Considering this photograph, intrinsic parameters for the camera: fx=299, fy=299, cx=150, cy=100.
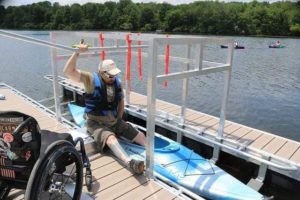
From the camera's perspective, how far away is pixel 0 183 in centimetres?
251

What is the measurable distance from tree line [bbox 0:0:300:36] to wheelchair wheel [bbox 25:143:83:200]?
169ft

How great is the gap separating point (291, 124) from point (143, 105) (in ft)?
19.3

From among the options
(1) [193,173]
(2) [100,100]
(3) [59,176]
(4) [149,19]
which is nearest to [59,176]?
(3) [59,176]

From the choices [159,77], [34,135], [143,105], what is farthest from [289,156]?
[34,135]

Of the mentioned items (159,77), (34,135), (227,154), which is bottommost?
(227,154)

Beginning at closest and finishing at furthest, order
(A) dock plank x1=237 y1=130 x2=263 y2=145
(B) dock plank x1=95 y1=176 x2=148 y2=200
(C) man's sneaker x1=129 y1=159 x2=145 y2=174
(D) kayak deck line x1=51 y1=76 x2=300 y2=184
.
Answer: (B) dock plank x1=95 y1=176 x2=148 y2=200, (C) man's sneaker x1=129 y1=159 x2=145 y2=174, (D) kayak deck line x1=51 y1=76 x2=300 y2=184, (A) dock plank x1=237 y1=130 x2=263 y2=145

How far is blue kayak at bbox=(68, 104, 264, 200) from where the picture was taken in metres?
4.02

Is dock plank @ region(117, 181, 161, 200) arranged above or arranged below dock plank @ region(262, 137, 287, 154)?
above

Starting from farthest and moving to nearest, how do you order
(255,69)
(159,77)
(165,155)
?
(255,69), (165,155), (159,77)

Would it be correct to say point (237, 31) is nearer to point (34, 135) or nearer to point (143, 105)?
point (143, 105)

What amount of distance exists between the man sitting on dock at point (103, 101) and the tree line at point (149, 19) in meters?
50.1

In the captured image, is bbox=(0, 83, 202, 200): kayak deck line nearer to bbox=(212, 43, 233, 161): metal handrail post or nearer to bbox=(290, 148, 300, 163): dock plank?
bbox=(212, 43, 233, 161): metal handrail post

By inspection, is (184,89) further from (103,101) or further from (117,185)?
(117,185)

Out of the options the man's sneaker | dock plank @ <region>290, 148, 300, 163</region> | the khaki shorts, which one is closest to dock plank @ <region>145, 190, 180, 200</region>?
the man's sneaker
